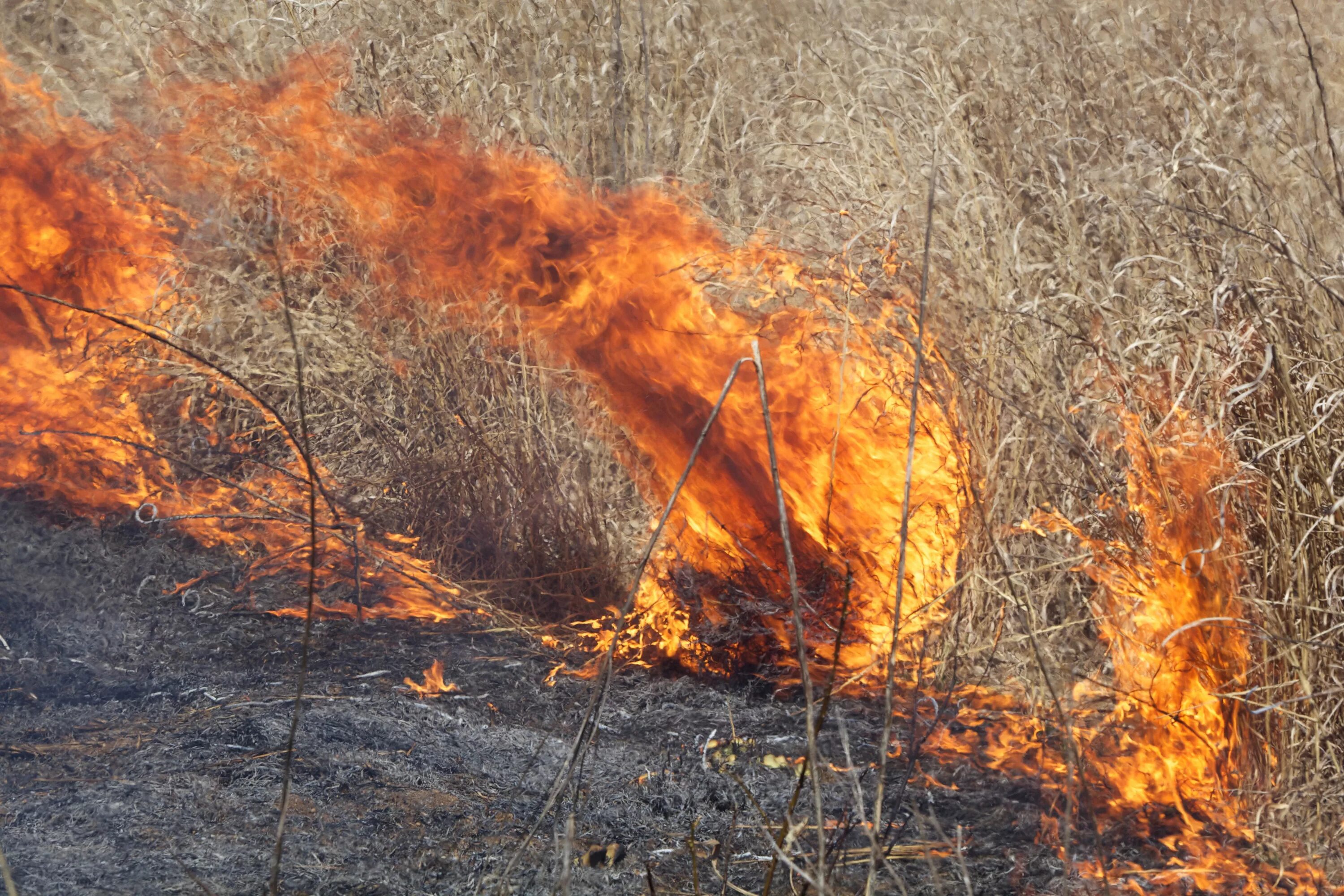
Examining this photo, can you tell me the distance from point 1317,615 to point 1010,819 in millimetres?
900

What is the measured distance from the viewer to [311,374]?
5.84 metres

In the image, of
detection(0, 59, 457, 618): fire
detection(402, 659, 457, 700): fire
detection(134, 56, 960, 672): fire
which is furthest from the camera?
detection(0, 59, 457, 618): fire

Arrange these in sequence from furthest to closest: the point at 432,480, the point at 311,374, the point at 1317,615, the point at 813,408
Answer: the point at 311,374
the point at 432,480
the point at 813,408
the point at 1317,615

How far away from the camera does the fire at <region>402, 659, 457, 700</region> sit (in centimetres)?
402

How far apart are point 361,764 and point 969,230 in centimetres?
282

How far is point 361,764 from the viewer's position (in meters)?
3.42

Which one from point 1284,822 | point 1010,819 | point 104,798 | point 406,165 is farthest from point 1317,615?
point 406,165

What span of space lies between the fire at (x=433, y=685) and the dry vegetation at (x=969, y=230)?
66 cm

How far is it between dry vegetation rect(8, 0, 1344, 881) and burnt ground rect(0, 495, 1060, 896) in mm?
626

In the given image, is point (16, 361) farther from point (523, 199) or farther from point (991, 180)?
point (991, 180)

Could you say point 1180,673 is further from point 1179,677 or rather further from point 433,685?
point 433,685

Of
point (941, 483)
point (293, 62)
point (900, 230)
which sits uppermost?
point (293, 62)

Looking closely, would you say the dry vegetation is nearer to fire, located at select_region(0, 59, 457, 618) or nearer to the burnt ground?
fire, located at select_region(0, 59, 457, 618)

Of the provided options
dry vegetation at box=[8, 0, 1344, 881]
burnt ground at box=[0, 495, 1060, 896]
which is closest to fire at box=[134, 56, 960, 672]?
dry vegetation at box=[8, 0, 1344, 881]
